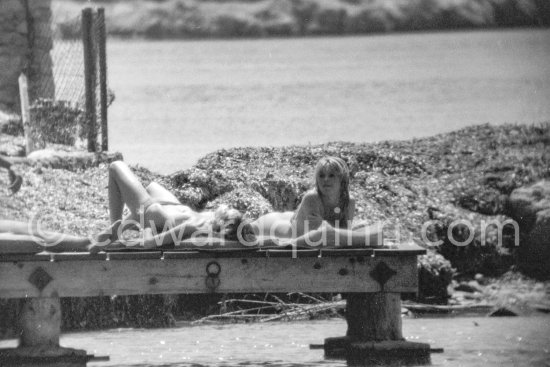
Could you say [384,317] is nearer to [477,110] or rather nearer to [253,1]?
[477,110]

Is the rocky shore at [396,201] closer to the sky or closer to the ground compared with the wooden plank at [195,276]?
closer to the sky

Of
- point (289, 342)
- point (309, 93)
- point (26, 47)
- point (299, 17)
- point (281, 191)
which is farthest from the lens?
point (299, 17)

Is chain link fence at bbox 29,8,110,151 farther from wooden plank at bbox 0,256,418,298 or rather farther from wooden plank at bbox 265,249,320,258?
wooden plank at bbox 265,249,320,258

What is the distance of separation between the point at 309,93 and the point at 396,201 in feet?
59.8

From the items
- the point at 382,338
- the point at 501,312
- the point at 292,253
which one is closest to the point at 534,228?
the point at 501,312

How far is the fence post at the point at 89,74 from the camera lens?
48.4 ft

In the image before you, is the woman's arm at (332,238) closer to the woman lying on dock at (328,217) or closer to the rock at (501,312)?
the woman lying on dock at (328,217)

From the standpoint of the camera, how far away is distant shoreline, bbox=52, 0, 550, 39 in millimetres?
71250

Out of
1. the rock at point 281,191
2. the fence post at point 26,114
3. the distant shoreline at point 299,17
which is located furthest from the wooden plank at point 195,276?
the distant shoreline at point 299,17

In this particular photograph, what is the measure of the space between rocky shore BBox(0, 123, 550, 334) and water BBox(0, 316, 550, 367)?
54 centimetres

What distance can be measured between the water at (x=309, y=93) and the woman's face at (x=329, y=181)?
652 cm

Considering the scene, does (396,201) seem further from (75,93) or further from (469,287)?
(75,93)

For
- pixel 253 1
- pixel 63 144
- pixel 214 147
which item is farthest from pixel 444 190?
pixel 253 1

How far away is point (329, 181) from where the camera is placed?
9992 millimetres
